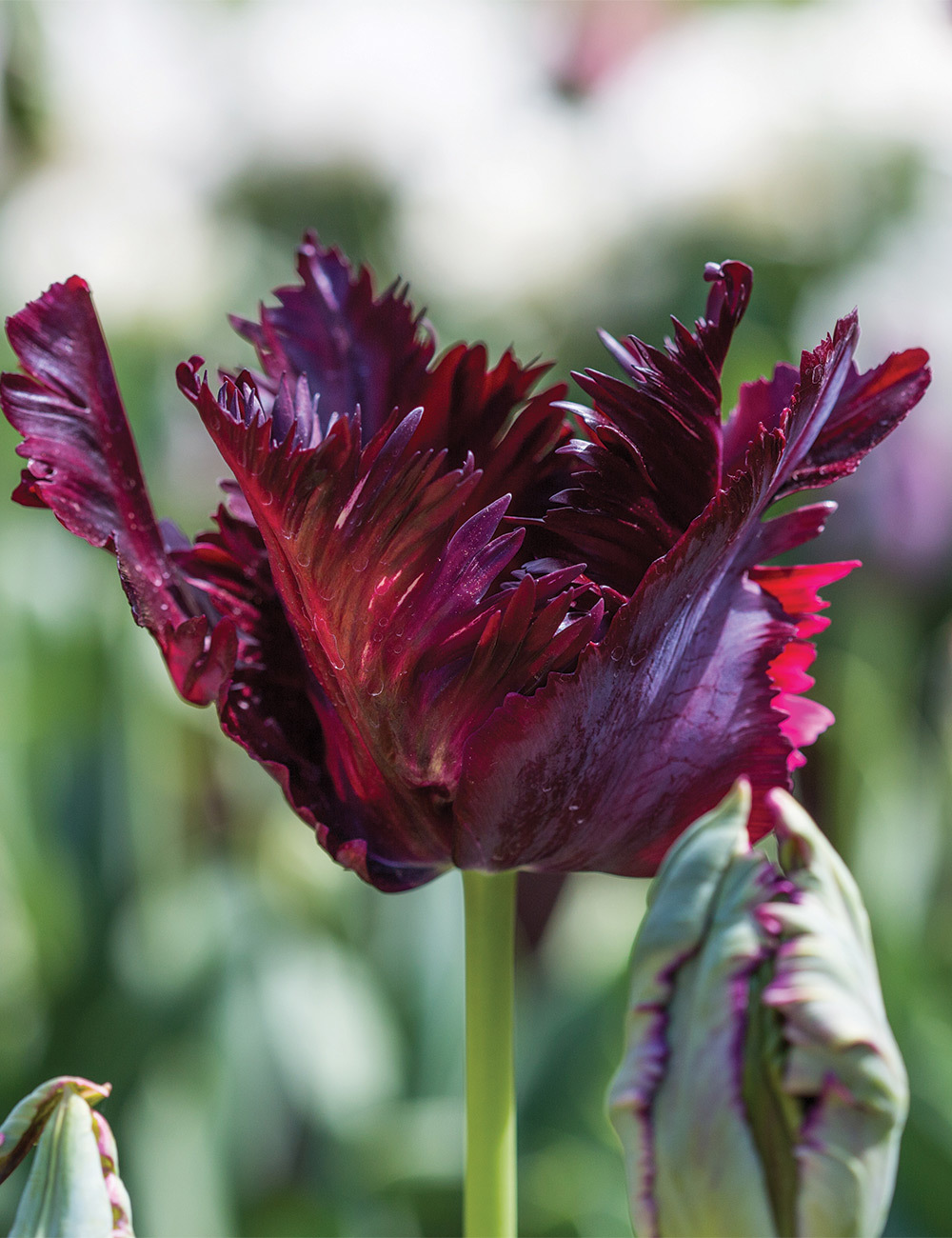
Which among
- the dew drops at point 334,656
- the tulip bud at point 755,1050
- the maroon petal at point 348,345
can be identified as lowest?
the tulip bud at point 755,1050

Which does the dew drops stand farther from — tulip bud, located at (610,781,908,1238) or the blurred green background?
the blurred green background

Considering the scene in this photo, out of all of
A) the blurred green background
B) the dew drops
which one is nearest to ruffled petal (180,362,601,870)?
the dew drops

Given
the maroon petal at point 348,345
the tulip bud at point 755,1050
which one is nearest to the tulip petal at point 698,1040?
the tulip bud at point 755,1050

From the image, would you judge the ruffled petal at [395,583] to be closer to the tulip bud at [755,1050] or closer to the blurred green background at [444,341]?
the tulip bud at [755,1050]

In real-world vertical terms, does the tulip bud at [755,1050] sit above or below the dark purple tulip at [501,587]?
below

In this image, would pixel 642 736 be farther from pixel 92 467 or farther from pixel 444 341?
pixel 444 341

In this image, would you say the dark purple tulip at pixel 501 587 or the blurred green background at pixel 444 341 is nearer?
the dark purple tulip at pixel 501 587
